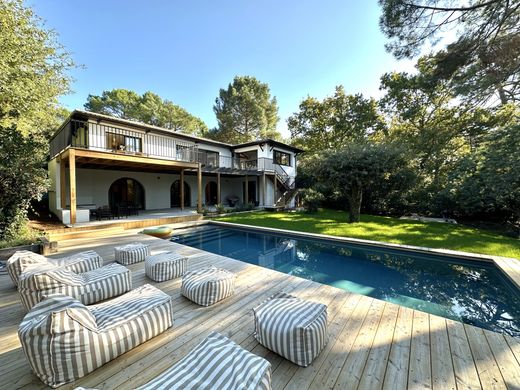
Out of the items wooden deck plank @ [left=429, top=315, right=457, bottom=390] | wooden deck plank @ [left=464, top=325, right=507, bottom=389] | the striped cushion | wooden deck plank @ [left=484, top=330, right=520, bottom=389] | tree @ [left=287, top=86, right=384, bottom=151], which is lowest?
wooden deck plank @ [left=484, top=330, right=520, bottom=389]

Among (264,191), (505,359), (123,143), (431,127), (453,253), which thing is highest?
(431,127)

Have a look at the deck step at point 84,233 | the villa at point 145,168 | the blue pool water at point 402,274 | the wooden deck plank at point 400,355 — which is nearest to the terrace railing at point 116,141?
the villa at point 145,168

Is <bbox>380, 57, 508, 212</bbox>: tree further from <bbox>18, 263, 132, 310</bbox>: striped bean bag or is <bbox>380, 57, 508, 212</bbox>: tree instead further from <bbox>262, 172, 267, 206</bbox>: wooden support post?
<bbox>18, 263, 132, 310</bbox>: striped bean bag

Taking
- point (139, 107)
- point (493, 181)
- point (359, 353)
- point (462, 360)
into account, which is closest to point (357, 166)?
point (493, 181)

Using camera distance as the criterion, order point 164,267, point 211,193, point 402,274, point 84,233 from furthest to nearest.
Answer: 1. point 211,193
2. point 84,233
3. point 402,274
4. point 164,267

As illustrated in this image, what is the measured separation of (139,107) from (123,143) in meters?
13.2

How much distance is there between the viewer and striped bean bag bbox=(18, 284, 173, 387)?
1.69 metres

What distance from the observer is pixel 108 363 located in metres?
2.00

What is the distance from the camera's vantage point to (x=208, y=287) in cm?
305

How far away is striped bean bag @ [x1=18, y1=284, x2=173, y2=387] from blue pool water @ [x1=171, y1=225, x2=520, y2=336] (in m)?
3.85

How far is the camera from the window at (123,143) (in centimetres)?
1055

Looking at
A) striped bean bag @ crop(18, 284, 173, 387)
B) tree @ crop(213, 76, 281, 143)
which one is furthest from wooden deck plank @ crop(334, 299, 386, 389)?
tree @ crop(213, 76, 281, 143)

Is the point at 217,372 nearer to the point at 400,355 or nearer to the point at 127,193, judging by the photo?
the point at 400,355

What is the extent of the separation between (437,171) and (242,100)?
58.1 feet
